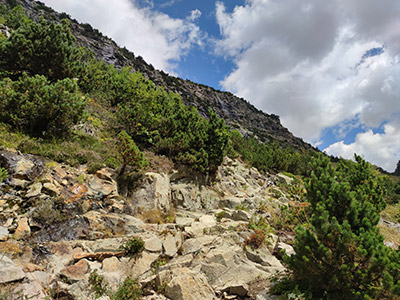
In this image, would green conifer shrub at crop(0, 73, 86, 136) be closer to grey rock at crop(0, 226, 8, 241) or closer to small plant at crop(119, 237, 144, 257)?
grey rock at crop(0, 226, 8, 241)

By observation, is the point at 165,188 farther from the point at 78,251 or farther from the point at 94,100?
the point at 94,100

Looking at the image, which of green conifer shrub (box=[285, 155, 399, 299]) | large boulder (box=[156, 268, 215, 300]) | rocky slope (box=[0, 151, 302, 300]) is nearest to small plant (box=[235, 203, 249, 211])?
rocky slope (box=[0, 151, 302, 300])

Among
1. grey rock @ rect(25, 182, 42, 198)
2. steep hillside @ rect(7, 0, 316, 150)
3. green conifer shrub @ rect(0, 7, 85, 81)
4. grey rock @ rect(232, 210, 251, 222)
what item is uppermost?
steep hillside @ rect(7, 0, 316, 150)

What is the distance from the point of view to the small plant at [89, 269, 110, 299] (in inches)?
177

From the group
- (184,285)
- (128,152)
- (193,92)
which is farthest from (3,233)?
(193,92)

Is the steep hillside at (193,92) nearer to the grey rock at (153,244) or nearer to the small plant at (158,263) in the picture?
the grey rock at (153,244)

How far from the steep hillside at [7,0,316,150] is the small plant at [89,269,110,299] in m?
58.9

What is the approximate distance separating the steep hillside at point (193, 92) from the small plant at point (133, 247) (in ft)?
→ 189

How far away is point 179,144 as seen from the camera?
14.5 m

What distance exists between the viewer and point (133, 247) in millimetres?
5969

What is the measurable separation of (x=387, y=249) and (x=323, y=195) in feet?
4.36

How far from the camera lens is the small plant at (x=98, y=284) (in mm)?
4494

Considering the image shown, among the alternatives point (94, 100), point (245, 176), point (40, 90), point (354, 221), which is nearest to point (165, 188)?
point (40, 90)

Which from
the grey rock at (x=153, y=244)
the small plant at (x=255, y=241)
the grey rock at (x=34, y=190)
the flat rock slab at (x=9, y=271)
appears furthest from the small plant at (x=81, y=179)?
the small plant at (x=255, y=241)
